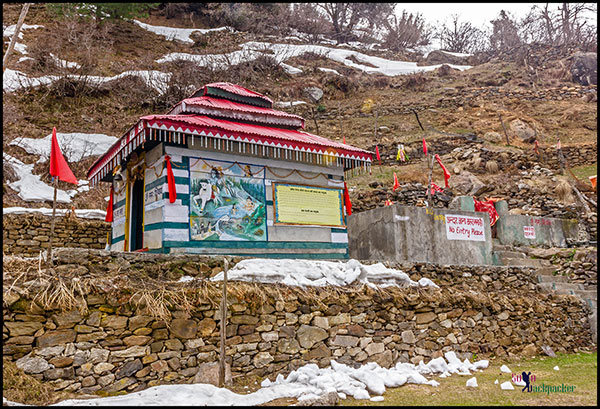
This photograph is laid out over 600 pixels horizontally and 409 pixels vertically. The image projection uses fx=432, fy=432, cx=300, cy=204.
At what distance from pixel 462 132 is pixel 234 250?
2361 centimetres

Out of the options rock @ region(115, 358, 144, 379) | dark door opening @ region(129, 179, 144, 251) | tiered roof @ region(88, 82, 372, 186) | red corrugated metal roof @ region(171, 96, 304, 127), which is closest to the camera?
rock @ region(115, 358, 144, 379)

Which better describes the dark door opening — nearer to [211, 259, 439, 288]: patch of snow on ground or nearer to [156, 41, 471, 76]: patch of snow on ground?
[211, 259, 439, 288]: patch of snow on ground

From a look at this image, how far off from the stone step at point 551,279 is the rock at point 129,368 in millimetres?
9343

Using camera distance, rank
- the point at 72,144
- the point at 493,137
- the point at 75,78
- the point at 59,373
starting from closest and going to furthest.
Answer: the point at 59,373 < the point at 72,144 < the point at 75,78 < the point at 493,137

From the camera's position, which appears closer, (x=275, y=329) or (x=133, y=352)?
(x=133, y=352)

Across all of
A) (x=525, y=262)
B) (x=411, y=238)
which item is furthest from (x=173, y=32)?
(x=525, y=262)

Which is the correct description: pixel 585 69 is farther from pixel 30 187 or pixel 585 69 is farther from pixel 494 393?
pixel 30 187

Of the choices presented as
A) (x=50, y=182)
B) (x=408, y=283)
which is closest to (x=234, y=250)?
(x=408, y=283)

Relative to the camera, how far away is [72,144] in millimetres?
20828

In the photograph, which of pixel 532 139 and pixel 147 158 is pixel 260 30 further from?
pixel 147 158

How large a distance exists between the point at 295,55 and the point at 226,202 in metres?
34.8

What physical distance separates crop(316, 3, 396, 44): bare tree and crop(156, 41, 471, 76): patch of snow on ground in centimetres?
700

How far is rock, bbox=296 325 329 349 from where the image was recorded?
686cm

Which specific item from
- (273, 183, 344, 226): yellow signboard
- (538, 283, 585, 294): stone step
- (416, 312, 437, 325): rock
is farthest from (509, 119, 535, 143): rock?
(416, 312, 437, 325): rock
